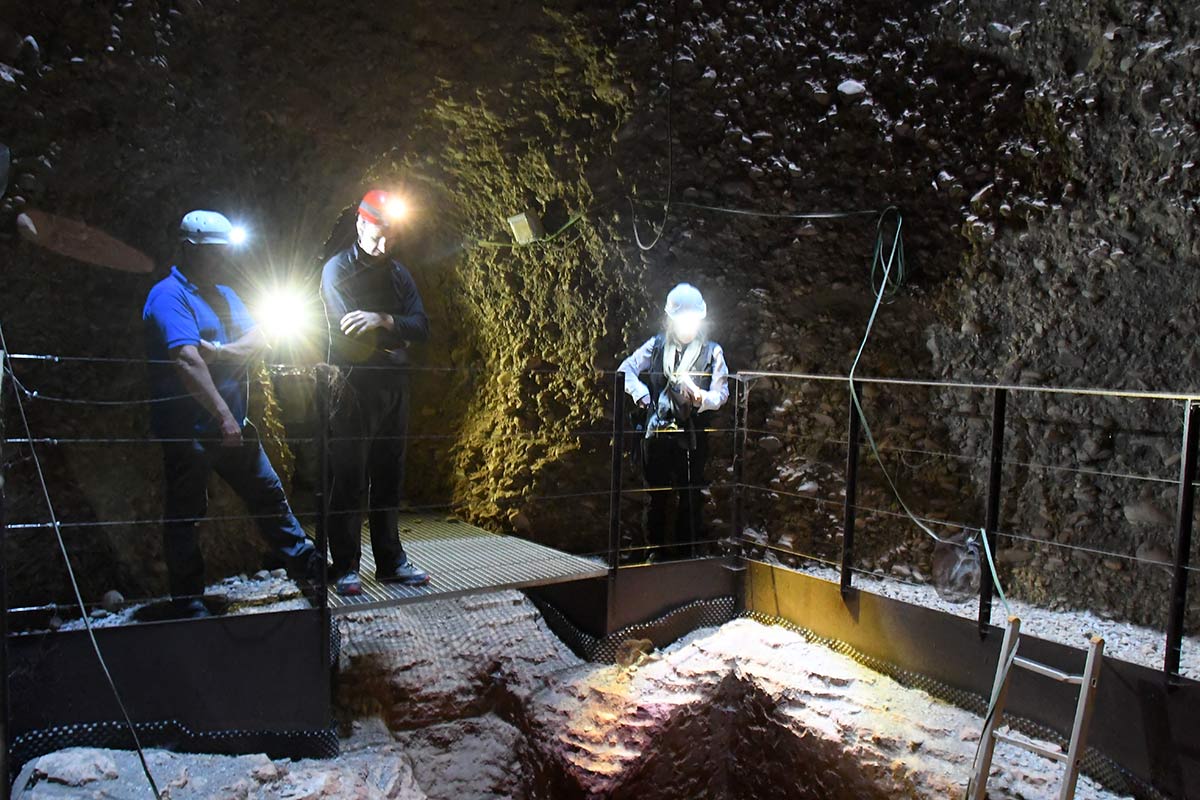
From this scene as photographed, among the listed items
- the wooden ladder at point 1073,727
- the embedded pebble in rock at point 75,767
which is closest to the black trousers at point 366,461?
the embedded pebble in rock at point 75,767

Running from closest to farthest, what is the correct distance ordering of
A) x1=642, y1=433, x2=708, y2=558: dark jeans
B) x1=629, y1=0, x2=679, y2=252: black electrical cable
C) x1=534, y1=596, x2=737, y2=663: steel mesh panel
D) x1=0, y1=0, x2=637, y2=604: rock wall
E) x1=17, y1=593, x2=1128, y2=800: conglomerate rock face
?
x1=17, y1=593, x2=1128, y2=800: conglomerate rock face < x1=0, y1=0, x2=637, y2=604: rock wall < x1=534, y1=596, x2=737, y2=663: steel mesh panel < x1=642, y1=433, x2=708, y2=558: dark jeans < x1=629, y1=0, x2=679, y2=252: black electrical cable

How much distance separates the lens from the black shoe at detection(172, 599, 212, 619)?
3016 mm

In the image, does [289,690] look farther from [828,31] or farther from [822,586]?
[828,31]

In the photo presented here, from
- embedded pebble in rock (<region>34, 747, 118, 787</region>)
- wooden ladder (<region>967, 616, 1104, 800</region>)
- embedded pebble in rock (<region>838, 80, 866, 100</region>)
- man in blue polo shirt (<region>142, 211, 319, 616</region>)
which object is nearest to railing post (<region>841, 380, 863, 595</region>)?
wooden ladder (<region>967, 616, 1104, 800</region>)

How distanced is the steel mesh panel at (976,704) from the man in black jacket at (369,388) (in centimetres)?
183

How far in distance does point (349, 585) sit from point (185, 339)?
3.82ft

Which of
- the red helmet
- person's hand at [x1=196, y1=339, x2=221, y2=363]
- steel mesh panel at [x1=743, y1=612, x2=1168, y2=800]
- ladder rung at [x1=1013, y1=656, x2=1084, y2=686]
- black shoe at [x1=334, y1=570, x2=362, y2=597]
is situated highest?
the red helmet

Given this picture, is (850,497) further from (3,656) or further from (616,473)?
(3,656)

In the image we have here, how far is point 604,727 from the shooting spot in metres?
3.26

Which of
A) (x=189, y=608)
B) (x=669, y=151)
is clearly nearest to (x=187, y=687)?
(x=189, y=608)

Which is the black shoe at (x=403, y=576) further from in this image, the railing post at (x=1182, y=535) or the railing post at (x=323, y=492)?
the railing post at (x=1182, y=535)

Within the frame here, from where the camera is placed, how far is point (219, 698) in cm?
290

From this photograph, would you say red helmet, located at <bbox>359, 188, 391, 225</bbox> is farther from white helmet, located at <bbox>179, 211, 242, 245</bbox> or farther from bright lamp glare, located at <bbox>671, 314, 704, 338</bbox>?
bright lamp glare, located at <bbox>671, 314, 704, 338</bbox>

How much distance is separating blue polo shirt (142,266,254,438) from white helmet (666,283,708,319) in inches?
77.1
